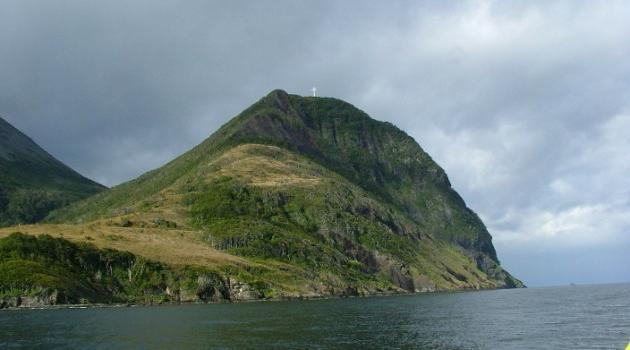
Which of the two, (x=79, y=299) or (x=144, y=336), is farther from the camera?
(x=79, y=299)

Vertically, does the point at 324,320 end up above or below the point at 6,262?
below

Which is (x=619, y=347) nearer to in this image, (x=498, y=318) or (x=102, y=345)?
(x=498, y=318)

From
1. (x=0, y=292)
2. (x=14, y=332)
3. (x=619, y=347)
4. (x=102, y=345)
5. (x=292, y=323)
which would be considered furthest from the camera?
(x=0, y=292)

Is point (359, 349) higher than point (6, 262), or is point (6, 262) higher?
point (6, 262)

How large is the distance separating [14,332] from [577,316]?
395ft

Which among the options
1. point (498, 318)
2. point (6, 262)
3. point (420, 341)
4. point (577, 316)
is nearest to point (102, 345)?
point (420, 341)

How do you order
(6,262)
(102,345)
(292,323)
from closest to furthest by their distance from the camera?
(102,345) < (292,323) < (6,262)

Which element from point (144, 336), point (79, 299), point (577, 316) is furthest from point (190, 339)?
point (79, 299)

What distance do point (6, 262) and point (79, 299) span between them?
30.6 m

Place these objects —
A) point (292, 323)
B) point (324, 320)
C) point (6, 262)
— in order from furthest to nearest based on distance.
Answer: point (6, 262)
point (324, 320)
point (292, 323)

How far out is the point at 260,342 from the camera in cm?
8644

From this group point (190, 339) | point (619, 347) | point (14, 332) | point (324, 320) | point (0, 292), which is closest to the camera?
point (619, 347)

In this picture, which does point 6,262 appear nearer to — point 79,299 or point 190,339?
point 79,299

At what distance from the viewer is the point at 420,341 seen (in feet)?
291
